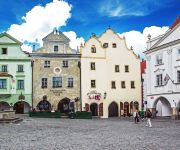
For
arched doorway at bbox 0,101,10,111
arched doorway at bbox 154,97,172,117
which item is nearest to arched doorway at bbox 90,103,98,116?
arched doorway at bbox 154,97,172,117

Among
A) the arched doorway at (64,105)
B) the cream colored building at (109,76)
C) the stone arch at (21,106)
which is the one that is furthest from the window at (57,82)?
the stone arch at (21,106)

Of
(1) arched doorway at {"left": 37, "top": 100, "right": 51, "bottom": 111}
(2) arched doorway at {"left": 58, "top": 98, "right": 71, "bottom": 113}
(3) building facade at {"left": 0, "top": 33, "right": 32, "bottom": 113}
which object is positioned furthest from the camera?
(2) arched doorway at {"left": 58, "top": 98, "right": 71, "bottom": 113}

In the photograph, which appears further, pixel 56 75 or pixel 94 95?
pixel 94 95

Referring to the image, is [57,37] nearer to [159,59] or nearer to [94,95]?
[94,95]

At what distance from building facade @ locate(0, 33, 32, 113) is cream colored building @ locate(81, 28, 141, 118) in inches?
306

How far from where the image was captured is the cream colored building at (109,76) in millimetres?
54500

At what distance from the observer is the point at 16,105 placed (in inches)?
2076

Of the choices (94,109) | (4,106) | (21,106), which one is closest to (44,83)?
(21,106)

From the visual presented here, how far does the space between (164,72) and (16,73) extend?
2031 cm

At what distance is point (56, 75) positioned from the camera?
53.8 meters

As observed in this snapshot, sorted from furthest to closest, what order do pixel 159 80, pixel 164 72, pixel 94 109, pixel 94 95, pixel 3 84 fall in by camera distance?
pixel 94 109 < pixel 94 95 < pixel 3 84 < pixel 159 80 < pixel 164 72

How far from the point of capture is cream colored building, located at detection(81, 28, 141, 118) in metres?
54.5

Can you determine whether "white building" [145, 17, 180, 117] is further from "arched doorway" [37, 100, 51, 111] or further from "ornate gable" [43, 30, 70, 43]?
"arched doorway" [37, 100, 51, 111]

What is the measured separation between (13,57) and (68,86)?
8634mm
